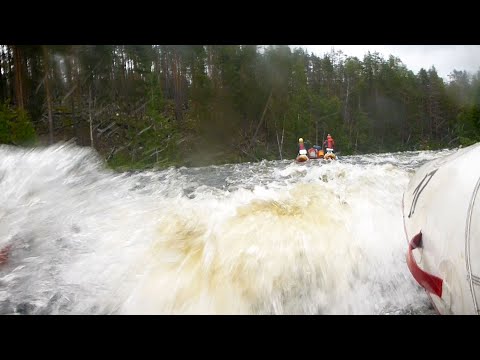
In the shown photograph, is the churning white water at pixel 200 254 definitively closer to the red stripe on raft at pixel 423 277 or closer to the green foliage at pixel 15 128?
the red stripe on raft at pixel 423 277

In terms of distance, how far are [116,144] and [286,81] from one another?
13.0m

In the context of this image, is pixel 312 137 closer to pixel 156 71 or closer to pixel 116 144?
pixel 156 71

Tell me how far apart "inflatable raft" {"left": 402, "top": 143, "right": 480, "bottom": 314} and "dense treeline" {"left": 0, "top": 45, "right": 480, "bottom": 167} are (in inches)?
322

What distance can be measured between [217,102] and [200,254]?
19.6 metres

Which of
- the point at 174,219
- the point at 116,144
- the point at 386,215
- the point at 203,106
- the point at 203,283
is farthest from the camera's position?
the point at 203,106

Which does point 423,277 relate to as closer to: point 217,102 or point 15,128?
point 15,128

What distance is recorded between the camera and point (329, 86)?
22.8 meters

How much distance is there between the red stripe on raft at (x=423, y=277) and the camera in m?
1.66

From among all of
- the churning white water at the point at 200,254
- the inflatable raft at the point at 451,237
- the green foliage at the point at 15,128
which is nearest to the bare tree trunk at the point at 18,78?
the green foliage at the point at 15,128

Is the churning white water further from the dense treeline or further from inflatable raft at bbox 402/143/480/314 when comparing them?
the dense treeline

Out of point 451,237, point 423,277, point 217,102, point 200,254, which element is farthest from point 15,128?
point 451,237

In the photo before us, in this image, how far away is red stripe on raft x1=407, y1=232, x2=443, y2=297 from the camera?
1.66m

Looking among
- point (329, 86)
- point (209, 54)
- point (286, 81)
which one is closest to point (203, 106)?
point (209, 54)

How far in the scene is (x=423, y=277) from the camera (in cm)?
179
